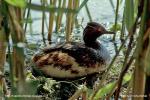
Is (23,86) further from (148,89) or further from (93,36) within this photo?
(93,36)

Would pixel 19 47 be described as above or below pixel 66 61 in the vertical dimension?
above

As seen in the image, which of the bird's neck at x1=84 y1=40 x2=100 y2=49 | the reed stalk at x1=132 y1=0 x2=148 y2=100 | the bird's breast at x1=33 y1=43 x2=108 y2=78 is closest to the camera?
the reed stalk at x1=132 y1=0 x2=148 y2=100

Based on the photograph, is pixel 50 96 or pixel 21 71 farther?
pixel 50 96

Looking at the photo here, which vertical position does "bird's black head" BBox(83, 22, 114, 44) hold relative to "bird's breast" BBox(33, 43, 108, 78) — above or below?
above

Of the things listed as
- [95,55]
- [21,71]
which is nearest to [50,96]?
[95,55]

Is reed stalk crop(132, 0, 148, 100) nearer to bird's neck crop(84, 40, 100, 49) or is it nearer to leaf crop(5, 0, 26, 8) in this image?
leaf crop(5, 0, 26, 8)

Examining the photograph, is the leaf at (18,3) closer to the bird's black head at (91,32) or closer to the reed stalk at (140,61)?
the reed stalk at (140,61)

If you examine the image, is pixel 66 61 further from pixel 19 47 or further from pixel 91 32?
pixel 19 47

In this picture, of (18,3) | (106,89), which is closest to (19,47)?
(18,3)

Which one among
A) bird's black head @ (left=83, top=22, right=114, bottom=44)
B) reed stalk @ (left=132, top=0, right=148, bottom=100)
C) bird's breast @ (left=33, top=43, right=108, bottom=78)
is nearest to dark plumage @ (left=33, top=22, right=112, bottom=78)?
bird's breast @ (left=33, top=43, right=108, bottom=78)

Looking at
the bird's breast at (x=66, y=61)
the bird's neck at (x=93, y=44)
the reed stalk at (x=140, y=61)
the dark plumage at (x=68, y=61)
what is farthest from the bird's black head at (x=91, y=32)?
the reed stalk at (x=140, y=61)

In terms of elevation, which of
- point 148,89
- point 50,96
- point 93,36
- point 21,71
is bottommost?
point 50,96
